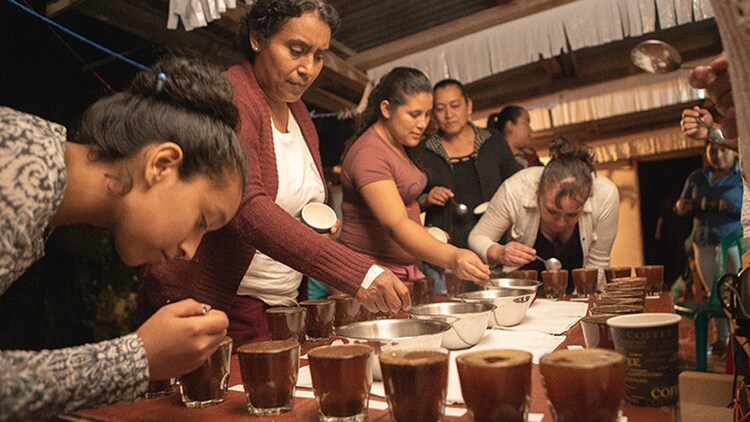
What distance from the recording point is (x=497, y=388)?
0.88 metres

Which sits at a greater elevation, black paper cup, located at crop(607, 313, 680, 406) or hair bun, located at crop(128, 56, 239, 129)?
hair bun, located at crop(128, 56, 239, 129)

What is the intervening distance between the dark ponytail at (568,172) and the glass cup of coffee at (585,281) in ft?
1.51

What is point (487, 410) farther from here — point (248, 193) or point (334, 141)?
point (334, 141)

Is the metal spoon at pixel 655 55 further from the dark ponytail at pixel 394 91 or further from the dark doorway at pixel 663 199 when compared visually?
the dark doorway at pixel 663 199

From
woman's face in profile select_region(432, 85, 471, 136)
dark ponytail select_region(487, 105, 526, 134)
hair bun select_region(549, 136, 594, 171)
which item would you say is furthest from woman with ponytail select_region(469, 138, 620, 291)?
dark ponytail select_region(487, 105, 526, 134)

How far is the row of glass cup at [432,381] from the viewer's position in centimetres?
85

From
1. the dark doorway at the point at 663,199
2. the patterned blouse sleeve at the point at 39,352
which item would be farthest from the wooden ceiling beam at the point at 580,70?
the dark doorway at the point at 663,199

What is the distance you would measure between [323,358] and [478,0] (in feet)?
11.1

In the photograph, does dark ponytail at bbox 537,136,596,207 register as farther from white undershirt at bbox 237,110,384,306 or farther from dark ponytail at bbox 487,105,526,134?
dark ponytail at bbox 487,105,526,134

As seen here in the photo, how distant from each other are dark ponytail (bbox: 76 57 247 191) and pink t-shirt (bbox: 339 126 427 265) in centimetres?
115

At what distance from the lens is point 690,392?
1.12 metres

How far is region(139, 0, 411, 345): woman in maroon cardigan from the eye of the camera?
1.58m

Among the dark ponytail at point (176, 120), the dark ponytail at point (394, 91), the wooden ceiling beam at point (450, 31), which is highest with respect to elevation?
the wooden ceiling beam at point (450, 31)

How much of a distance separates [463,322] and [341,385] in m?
0.49
